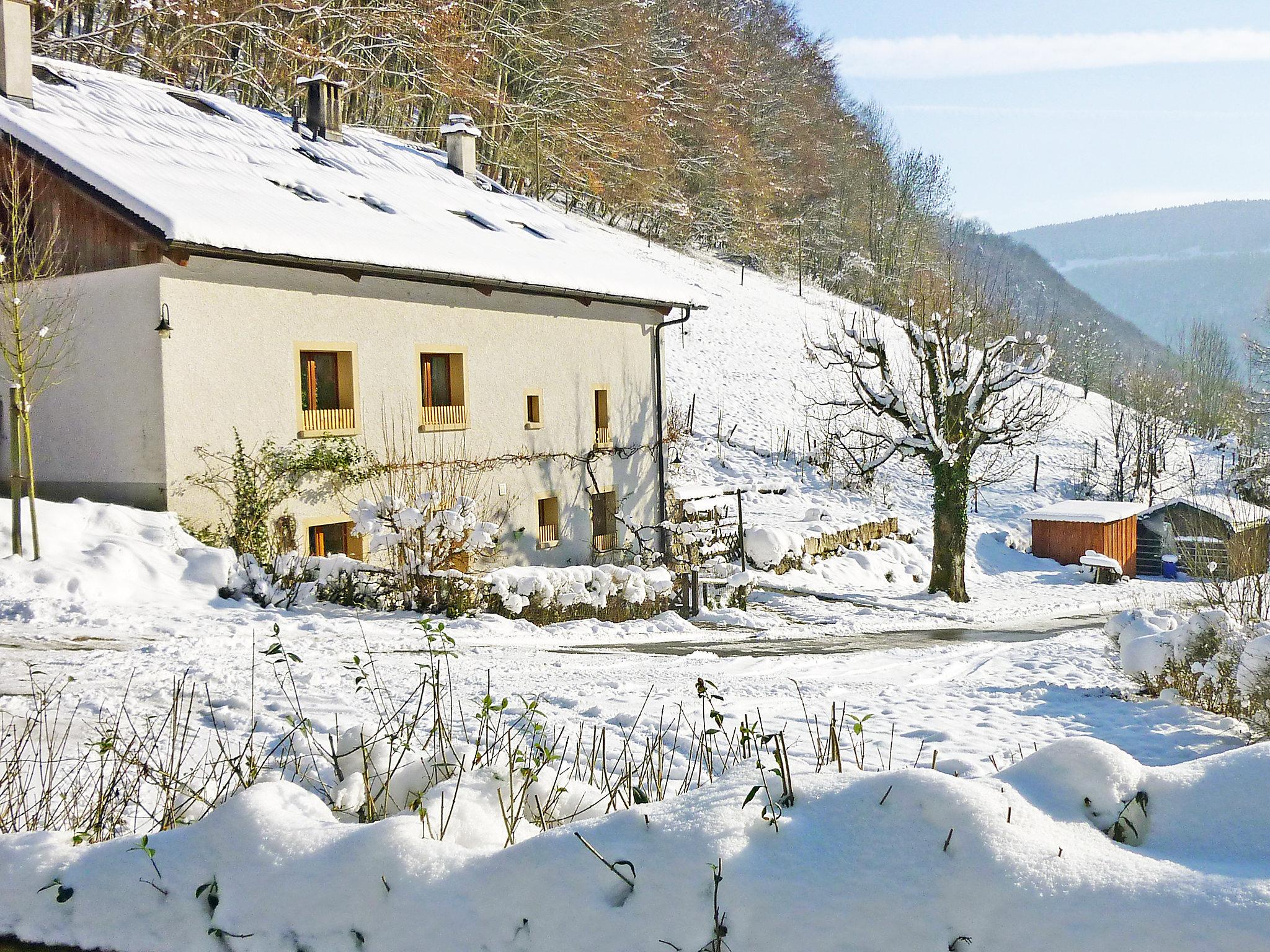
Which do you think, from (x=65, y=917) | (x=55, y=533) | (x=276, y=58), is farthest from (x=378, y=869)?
(x=276, y=58)

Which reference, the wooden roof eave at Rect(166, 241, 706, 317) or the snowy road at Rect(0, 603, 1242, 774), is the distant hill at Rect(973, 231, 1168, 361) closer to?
the wooden roof eave at Rect(166, 241, 706, 317)

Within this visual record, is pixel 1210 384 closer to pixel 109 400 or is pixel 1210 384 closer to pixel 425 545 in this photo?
pixel 425 545

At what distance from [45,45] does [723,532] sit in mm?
20496

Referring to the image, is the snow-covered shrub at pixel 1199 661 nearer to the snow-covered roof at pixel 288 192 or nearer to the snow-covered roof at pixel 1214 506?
the snow-covered roof at pixel 288 192

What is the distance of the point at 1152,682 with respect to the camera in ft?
29.7

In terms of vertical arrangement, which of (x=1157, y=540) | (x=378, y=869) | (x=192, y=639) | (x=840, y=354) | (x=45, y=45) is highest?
(x=45, y=45)

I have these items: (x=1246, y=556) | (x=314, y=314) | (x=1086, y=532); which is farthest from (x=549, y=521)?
(x=1086, y=532)

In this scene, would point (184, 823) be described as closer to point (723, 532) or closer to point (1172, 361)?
point (723, 532)

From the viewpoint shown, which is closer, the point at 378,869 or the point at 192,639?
the point at 378,869

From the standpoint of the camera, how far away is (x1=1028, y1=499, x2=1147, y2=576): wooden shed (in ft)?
109

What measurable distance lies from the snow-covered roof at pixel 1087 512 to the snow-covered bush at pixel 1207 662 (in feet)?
83.6

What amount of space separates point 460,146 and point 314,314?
1138cm

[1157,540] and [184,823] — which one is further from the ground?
[184,823]

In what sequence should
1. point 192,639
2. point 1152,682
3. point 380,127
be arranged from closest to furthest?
point 1152,682 → point 192,639 → point 380,127
